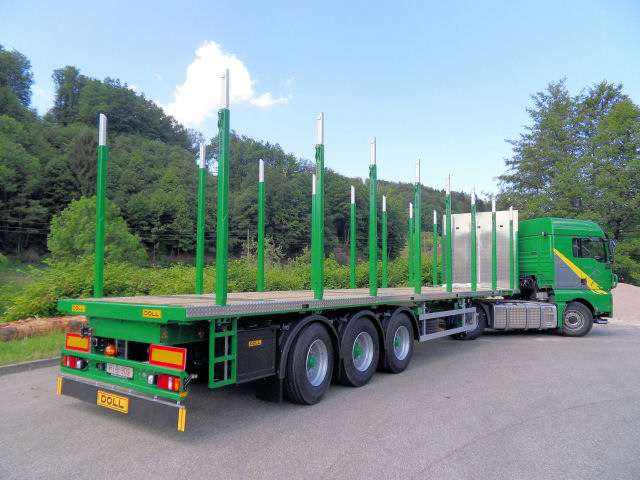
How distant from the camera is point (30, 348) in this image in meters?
7.36

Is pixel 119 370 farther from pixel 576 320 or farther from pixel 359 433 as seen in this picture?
pixel 576 320

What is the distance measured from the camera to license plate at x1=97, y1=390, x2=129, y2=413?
4.21 m

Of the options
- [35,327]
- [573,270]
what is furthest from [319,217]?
[573,270]

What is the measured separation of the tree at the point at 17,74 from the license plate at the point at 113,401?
80.4m

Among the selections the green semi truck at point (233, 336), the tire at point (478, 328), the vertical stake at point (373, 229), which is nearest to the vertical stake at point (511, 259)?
the tire at point (478, 328)

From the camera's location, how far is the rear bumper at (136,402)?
3.87 metres

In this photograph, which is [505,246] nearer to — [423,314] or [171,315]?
[423,314]

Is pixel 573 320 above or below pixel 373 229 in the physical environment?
below

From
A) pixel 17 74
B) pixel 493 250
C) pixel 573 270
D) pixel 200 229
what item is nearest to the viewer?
pixel 200 229

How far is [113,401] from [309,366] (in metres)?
2.28

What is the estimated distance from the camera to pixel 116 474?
349 cm

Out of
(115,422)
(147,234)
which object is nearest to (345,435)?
(115,422)

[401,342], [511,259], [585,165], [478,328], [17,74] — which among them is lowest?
[478,328]

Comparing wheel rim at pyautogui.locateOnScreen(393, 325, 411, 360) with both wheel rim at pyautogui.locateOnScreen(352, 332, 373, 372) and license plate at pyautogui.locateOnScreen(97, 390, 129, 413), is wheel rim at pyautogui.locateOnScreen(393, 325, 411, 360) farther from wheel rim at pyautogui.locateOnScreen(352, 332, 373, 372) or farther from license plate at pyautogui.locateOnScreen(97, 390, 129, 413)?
license plate at pyautogui.locateOnScreen(97, 390, 129, 413)
